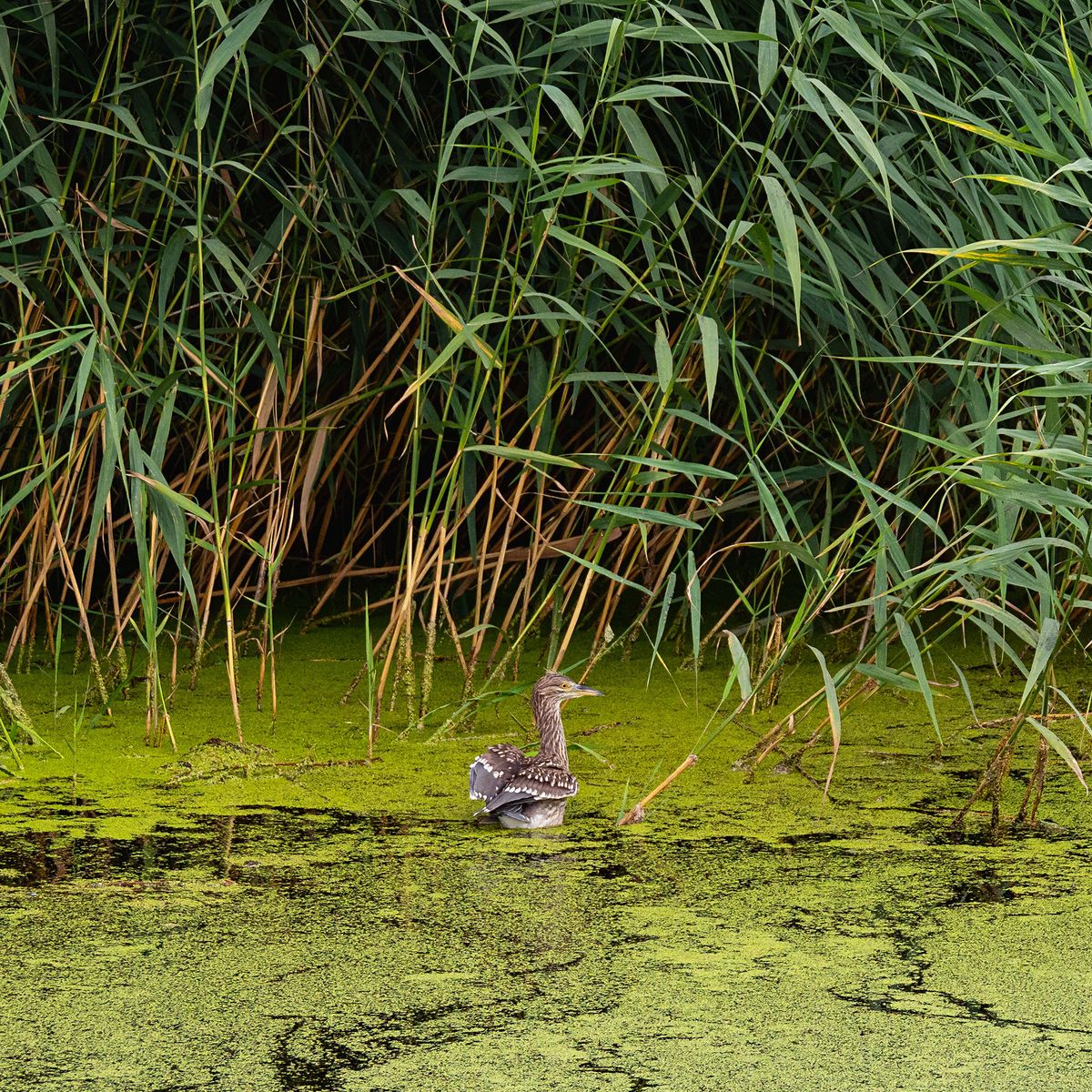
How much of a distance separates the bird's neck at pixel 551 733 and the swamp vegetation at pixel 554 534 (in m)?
0.08

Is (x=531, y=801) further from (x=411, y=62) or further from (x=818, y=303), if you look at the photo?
(x=411, y=62)

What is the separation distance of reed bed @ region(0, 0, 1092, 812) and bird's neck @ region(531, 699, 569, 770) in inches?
9.4

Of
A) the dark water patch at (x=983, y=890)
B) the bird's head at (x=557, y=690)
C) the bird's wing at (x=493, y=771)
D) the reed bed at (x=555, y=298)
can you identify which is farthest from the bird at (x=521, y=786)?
the dark water patch at (x=983, y=890)

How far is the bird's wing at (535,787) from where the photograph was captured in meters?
2.44

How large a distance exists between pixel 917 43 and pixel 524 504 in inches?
49.3

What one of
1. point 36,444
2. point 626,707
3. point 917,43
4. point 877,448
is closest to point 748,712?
point 626,707

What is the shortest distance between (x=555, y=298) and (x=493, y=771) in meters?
0.76

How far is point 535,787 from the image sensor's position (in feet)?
8.07

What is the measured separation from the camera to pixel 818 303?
2.93m

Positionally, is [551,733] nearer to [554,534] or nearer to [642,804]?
[642,804]

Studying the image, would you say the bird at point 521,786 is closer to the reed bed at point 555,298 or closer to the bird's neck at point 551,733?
the bird's neck at point 551,733

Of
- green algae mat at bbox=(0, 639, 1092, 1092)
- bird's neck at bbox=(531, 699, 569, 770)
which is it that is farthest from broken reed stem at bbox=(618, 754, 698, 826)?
bird's neck at bbox=(531, 699, 569, 770)

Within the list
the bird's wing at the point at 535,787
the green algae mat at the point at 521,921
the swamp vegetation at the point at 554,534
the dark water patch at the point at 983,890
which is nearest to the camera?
the green algae mat at the point at 521,921

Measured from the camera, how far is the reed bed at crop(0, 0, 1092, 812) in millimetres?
2537
